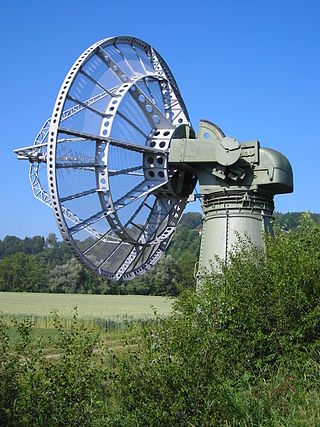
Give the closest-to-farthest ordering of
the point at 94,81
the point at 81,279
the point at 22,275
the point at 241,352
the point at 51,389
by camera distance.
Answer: the point at 51,389
the point at 241,352
the point at 94,81
the point at 81,279
the point at 22,275

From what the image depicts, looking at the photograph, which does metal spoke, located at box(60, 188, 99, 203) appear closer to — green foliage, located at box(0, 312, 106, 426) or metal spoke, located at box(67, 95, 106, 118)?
metal spoke, located at box(67, 95, 106, 118)

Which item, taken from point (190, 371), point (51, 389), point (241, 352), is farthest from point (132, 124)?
point (51, 389)

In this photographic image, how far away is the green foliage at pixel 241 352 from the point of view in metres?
9.45

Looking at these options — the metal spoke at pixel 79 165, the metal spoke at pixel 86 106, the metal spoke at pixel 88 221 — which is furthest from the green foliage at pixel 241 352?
the metal spoke at pixel 86 106

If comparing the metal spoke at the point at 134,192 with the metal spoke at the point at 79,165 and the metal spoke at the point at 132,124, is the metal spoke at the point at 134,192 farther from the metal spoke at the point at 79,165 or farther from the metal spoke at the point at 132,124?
the metal spoke at the point at 132,124

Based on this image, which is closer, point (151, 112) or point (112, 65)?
point (112, 65)

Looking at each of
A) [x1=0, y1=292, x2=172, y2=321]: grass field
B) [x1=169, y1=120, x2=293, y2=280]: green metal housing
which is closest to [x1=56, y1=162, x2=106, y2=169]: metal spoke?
[x1=169, y1=120, x2=293, y2=280]: green metal housing

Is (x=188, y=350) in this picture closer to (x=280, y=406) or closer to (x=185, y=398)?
(x=185, y=398)

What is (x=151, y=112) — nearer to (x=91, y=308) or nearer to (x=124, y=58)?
(x=124, y=58)

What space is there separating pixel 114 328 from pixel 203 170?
1562 cm

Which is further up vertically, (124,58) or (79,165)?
(124,58)

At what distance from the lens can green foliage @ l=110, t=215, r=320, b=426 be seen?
31.0 ft

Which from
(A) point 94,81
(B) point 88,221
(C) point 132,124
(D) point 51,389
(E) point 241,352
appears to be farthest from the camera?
(C) point 132,124

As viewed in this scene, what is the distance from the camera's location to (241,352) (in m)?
13.4
